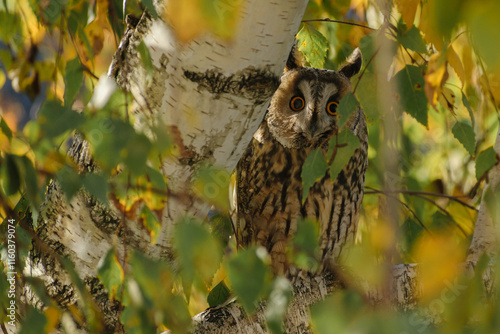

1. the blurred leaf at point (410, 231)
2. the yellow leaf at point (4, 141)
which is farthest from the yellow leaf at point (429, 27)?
the blurred leaf at point (410, 231)

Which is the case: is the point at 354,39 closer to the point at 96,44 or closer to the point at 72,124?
the point at 96,44

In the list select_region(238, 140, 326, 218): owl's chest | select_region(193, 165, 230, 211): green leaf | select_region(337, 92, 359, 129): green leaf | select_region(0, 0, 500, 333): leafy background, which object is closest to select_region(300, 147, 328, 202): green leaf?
select_region(0, 0, 500, 333): leafy background

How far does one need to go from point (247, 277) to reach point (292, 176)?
33.4 inches

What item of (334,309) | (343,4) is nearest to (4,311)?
(334,309)

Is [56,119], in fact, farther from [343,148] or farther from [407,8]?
[407,8]

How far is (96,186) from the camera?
55 cm

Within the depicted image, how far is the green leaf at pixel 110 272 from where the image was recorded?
25.3 inches

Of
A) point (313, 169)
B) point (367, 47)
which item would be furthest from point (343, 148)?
point (367, 47)

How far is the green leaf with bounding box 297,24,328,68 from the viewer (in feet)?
3.92

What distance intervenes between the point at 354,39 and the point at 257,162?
1.73 feet

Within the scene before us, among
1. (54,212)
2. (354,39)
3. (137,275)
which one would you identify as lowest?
(137,275)

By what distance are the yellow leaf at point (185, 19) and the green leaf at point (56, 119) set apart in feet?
0.57

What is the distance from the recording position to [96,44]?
140cm

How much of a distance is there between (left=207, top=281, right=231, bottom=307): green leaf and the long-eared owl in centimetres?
33
